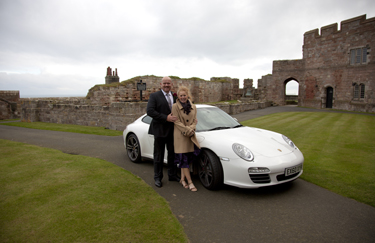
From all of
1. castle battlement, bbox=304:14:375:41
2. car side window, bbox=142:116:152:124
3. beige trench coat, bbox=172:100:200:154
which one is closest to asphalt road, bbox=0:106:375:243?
beige trench coat, bbox=172:100:200:154

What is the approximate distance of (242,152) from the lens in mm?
3980

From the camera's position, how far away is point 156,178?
4551 millimetres

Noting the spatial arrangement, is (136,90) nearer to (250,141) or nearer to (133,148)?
(133,148)

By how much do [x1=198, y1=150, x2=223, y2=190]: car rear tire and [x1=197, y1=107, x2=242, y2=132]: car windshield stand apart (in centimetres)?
68

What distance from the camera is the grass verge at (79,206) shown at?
2.84 meters

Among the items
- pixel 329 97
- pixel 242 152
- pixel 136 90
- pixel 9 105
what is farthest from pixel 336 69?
pixel 9 105

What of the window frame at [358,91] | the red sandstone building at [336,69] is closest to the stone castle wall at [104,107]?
the red sandstone building at [336,69]

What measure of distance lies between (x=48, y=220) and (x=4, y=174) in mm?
2346

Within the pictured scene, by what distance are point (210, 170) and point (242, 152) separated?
65 centimetres

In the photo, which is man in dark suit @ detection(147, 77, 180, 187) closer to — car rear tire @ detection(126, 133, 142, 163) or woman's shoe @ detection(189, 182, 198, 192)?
woman's shoe @ detection(189, 182, 198, 192)

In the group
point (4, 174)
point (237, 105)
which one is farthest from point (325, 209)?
point (237, 105)

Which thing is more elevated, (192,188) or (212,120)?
(212,120)

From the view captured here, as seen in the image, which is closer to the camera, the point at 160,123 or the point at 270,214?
the point at 270,214

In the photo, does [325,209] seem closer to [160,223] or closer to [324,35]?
[160,223]
